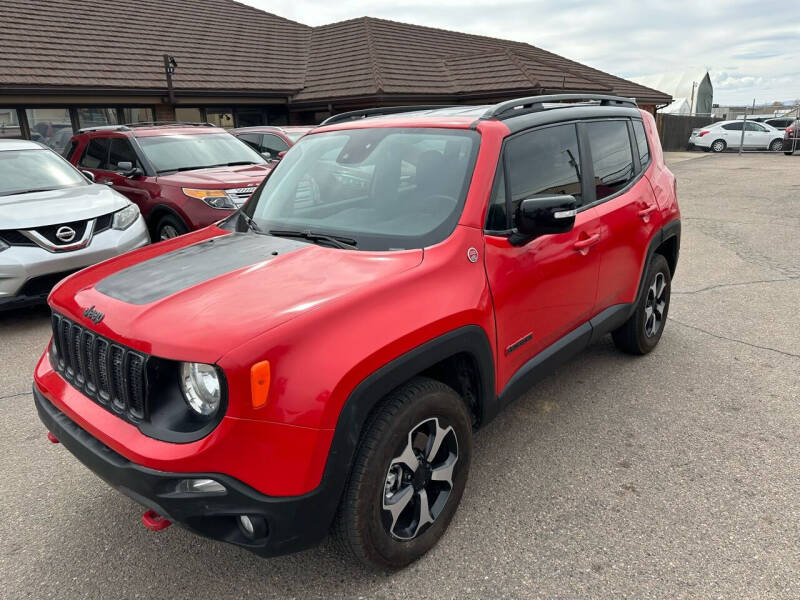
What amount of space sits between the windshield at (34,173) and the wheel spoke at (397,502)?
220 inches

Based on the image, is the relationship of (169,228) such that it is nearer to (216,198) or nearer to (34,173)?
(216,198)

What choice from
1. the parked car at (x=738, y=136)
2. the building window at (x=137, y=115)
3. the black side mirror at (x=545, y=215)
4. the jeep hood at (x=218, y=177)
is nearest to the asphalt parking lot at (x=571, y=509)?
the black side mirror at (x=545, y=215)

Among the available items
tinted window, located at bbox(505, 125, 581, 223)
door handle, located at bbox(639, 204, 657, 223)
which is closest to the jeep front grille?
tinted window, located at bbox(505, 125, 581, 223)

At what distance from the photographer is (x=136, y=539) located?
2.57 meters

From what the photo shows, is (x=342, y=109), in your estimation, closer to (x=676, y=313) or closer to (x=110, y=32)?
(x=110, y=32)

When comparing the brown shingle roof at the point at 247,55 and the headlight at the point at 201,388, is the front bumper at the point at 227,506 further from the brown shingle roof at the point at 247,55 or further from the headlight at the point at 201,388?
the brown shingle roof at the point at 247,55

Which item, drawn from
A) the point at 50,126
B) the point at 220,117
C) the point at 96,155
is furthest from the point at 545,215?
the point at 220,117

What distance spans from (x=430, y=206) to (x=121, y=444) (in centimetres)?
159

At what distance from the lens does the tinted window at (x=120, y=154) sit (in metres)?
7.52

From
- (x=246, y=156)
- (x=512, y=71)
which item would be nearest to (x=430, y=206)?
(x=246, y=156)

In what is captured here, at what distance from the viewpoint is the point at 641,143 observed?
161 inches

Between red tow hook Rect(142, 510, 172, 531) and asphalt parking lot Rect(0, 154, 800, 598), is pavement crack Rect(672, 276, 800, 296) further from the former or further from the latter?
→ red tow hook Rect(142, 510, 172, 531)

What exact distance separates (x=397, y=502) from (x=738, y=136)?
31689mm

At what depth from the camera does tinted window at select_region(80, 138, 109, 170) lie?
26.4 ft
